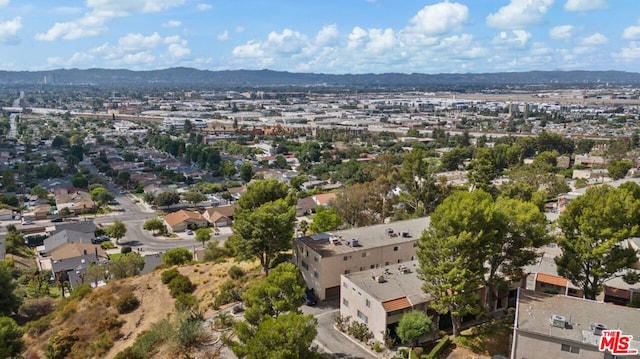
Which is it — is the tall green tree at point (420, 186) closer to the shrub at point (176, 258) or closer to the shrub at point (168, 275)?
the shrub at point (176, 258)

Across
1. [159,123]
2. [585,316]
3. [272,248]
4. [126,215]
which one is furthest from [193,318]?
[159,123]

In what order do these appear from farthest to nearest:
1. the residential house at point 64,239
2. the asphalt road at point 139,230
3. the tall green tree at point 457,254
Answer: the asphalt road at point 139,230
the residential house at point 64,239
the tall green tree at point 457,254

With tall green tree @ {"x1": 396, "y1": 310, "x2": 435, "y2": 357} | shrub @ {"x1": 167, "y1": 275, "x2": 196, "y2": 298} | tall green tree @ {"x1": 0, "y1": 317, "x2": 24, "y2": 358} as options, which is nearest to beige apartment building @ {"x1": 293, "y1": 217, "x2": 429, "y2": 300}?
tall green tree @ {"x1": 396, "y1": 310, "x2": 435, "y2": 357}

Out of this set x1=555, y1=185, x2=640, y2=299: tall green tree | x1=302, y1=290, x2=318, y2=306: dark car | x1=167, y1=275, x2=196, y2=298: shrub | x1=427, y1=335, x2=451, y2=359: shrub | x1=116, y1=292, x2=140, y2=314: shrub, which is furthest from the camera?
x1=167, y1=275, x2=196, y2=298: shrub

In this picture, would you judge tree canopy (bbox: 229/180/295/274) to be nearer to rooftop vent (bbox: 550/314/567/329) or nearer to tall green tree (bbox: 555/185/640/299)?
tall green tree (bbox: 555/185/640/299)

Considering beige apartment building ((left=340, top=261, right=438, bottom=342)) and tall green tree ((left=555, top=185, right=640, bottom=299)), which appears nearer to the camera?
tall green tree ((left=555, top=185, right=640, bottom=299))

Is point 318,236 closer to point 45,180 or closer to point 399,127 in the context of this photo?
point 45,180

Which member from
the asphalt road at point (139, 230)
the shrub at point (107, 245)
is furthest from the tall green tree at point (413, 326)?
the shrub at point (107, 245)

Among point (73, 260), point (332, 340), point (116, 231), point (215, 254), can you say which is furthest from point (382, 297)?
point (116, 231)
